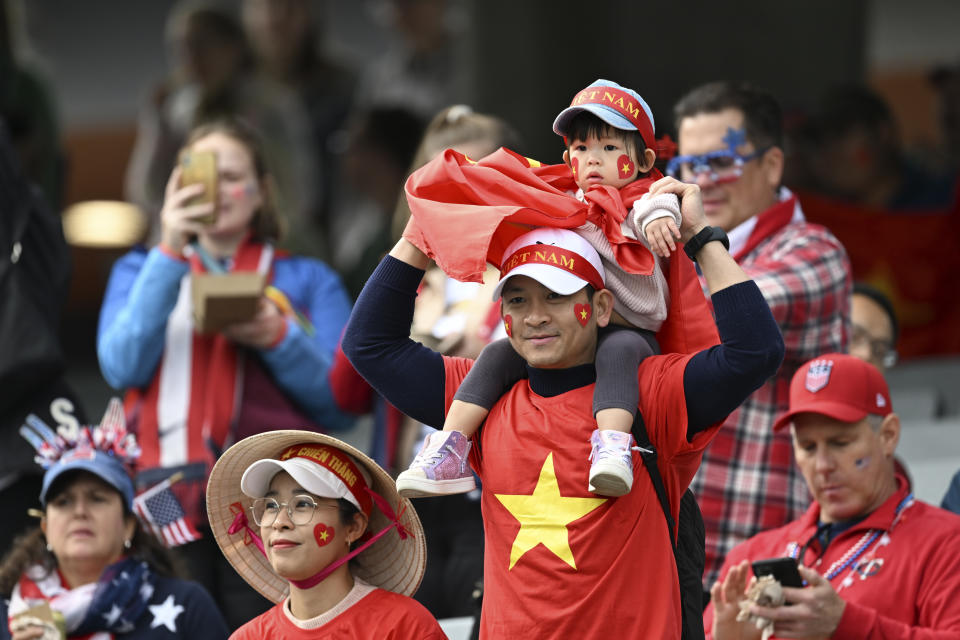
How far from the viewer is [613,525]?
13.1 ft

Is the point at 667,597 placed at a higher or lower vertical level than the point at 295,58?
lower

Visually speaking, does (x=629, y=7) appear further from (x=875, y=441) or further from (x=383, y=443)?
(x=875, y=441)

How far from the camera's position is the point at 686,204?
4055mm

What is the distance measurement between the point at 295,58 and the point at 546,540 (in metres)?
6.29

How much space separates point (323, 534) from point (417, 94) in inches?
239

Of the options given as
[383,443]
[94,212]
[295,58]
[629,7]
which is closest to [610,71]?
[629,7]

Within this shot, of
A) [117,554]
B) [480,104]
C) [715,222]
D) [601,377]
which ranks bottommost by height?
[117,554]

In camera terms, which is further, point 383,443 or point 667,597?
point 383,443

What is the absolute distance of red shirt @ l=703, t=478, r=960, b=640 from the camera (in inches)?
183

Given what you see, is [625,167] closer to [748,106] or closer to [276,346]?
[748,106]

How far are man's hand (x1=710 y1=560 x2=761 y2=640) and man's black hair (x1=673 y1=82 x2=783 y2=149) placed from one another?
154 centimetres

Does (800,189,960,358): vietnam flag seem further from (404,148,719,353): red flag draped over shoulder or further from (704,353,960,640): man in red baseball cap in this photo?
(404,148,719,353): red flag draped over shoulder

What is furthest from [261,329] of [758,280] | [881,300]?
[881,300]

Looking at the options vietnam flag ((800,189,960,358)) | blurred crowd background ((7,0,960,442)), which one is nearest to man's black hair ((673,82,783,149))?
blurred crowd background ((7,0,960,442))
